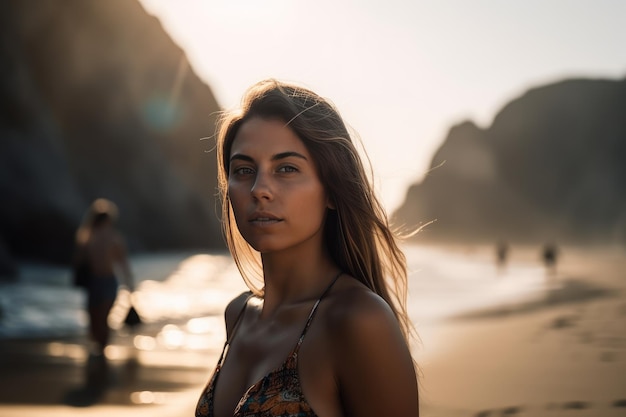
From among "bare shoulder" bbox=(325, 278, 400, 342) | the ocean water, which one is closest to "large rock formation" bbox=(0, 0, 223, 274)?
the ocean water

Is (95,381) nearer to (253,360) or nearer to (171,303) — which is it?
(253,360)

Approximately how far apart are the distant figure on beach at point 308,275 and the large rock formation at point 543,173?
145 meters

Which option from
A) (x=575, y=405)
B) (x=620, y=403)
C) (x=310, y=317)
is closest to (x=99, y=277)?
(x=575, y=405)

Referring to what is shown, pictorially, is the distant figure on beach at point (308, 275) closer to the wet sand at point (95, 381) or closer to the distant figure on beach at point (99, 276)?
the wet sand at point (95, 381)

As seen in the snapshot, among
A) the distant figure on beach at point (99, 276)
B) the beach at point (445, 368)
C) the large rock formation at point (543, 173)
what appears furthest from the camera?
the large rock formation at point (543, 173)

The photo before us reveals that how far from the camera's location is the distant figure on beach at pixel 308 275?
6.37 ft

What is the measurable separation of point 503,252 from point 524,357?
3866cm

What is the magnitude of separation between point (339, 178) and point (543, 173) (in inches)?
6882

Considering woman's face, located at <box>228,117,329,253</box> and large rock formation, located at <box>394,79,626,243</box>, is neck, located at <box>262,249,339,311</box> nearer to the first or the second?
woman's face, located at <box>228,117,329,253</box>

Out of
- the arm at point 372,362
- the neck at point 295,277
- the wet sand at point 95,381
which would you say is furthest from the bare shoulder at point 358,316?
the wet sand at point 95,381

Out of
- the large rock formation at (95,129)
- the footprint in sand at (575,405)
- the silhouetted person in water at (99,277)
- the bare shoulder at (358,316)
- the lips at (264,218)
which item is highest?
the large rock formation at (95,129)

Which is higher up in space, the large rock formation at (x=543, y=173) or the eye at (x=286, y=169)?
the large rock formation at (x=543, y=173)

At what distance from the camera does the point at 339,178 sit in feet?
7.66

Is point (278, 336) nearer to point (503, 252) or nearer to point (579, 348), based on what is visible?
point (579, 348)
